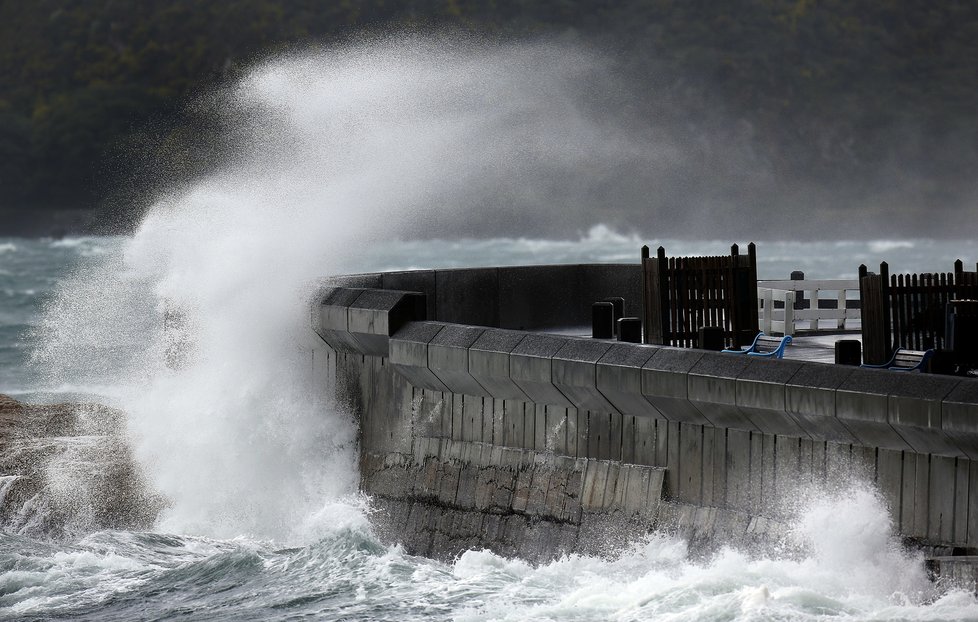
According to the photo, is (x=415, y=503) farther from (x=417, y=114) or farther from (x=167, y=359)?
(x=417, y=114)

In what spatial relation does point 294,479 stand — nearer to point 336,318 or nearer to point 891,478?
point 336,318

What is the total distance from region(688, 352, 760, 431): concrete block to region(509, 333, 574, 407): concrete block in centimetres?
135

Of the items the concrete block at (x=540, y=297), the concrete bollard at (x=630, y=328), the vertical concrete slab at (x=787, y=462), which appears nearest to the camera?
the vertical concrete slab at (x=787, y=462)

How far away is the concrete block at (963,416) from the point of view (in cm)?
849

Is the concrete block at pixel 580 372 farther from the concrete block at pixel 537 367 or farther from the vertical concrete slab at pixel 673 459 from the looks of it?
the vertical concrete slab at pixel 673 459

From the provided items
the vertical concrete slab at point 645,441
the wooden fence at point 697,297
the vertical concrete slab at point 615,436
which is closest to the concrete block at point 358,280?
the wooden fence at point 697,297

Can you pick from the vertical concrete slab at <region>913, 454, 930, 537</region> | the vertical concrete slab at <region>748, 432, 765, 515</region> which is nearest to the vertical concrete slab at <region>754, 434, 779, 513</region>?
the vertical concrete slab at <region>748, 432, 765, 515</region>

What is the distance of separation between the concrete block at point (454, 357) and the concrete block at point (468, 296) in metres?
3.95

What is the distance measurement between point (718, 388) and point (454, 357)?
2657 millimetres

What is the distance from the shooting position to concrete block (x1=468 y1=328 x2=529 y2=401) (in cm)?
1145

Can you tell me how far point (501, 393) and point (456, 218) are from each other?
353ft

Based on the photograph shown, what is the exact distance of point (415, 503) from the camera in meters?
12.4

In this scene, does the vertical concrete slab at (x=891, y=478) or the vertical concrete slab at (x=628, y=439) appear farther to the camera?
the vertical concrete slab at (x=628, y=439)

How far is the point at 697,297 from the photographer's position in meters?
14.0
